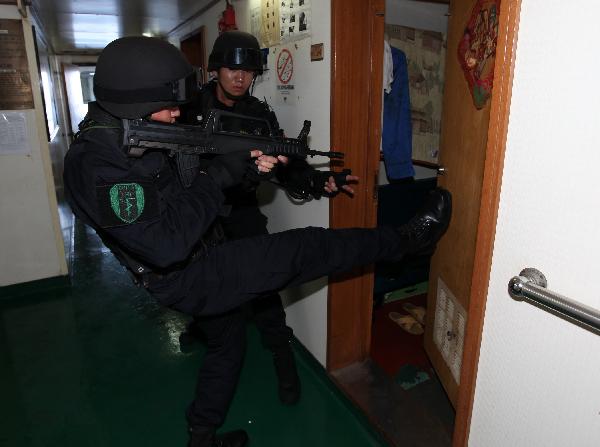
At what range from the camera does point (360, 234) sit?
1.63m

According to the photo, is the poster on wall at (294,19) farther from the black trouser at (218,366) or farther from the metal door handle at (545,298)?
the metal door handle at (545,298)

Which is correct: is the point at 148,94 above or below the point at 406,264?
above

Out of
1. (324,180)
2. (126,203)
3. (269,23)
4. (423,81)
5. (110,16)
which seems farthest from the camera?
(110,16)

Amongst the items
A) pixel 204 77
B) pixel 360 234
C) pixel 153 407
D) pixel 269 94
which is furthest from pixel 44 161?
pixel 360 234

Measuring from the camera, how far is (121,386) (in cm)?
218

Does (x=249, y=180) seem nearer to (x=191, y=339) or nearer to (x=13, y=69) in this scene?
(x=191, y=339)

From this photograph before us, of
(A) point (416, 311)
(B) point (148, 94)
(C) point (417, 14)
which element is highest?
(C) point (417, 14)

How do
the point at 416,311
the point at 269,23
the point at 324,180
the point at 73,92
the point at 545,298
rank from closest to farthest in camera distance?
the point at 545,298
the point at 324,180
the point at 269,23
the point at 416,311
the point at 73,92

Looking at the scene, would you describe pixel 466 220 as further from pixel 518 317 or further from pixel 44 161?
pixel 44 161

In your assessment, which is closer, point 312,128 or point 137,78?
point 137,78

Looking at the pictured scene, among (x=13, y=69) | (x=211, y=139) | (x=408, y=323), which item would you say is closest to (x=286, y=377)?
(x=408, y=323)

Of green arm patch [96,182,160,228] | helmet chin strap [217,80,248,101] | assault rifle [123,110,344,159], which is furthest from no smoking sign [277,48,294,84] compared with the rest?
green arm patch [96,182,160,228]

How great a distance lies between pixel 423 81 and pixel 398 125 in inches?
23.5

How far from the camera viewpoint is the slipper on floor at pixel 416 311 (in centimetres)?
Answer: 272
